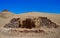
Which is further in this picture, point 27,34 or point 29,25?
point 29,25

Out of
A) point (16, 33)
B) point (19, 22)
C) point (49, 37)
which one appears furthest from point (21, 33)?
point (19, 22)

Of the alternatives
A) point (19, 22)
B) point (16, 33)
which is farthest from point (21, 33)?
point (19, 22)

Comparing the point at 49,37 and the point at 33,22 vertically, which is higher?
the point at 33,22

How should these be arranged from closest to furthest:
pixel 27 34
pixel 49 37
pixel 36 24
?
pixel 49 37 < pixel 27 34 < pixel 36 24

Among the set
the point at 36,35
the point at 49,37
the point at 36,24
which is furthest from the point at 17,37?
the point at 36,24

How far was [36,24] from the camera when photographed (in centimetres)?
1231

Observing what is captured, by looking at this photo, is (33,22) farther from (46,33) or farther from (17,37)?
(17,37)

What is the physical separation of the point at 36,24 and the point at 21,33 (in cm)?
225

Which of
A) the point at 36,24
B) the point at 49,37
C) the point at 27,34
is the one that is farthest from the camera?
the point at 36,24

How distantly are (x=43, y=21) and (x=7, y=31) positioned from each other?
10.3 ft

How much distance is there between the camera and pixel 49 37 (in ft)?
31.0

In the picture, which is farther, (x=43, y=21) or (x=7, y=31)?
(x=43, y=21)

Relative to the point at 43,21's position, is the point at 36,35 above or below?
below

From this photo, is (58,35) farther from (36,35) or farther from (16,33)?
(16,33)
